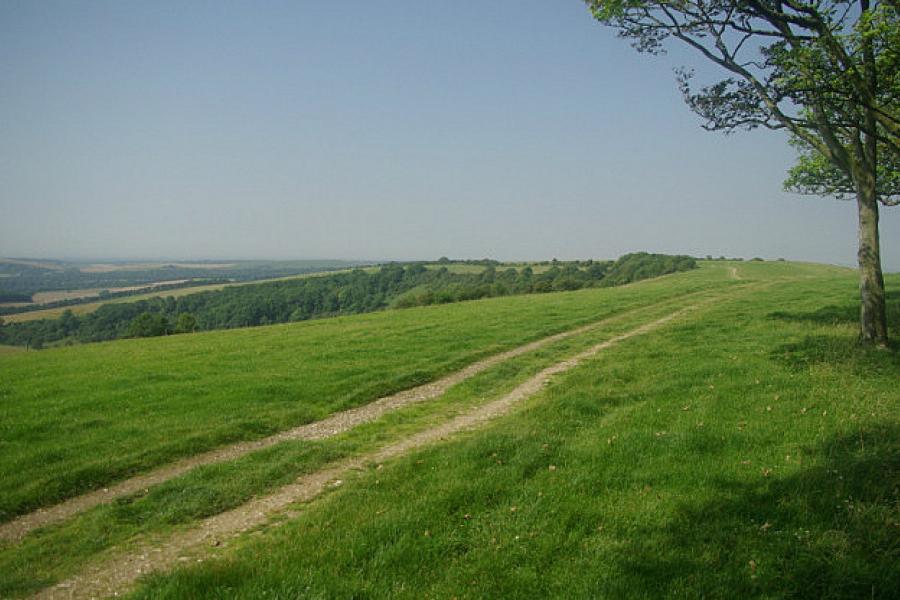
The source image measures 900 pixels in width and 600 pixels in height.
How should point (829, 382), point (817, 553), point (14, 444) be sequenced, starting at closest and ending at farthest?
point (817, 553) → point (14, 444) → point (829, 382)

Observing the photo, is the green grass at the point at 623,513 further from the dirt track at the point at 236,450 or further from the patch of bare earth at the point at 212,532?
the dirt track at the point at 236,450

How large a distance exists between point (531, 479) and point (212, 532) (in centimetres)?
532

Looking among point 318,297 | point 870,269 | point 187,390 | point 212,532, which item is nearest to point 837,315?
point 870,269

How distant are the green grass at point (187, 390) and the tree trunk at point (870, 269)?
13.8 meters

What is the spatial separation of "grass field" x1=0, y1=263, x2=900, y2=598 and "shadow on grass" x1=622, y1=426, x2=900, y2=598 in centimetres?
A: 3

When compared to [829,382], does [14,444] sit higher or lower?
lower

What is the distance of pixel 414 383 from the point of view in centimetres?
1750

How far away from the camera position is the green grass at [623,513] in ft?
18.1

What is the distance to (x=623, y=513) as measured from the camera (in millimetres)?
6875

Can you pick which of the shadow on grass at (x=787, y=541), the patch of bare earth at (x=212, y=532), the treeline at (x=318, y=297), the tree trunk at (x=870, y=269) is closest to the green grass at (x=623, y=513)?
the shadow on grass at (x=787, y=541)

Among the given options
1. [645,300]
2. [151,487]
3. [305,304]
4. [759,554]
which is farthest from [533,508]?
[305,304]

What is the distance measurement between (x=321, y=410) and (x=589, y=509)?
374 inches

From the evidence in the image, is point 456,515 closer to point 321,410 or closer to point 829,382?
point 321,410

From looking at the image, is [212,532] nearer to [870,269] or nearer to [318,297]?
[870,269]
